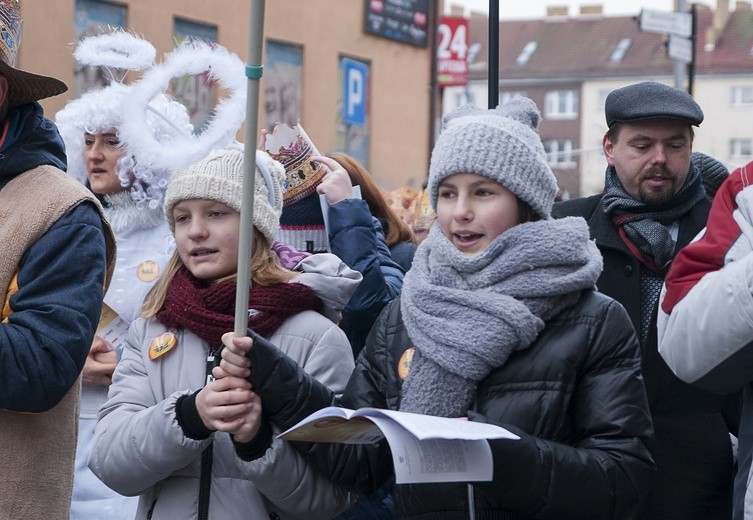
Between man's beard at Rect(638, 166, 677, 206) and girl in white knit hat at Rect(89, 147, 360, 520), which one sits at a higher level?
man's beard at Rect(638, 166, 677, 206)

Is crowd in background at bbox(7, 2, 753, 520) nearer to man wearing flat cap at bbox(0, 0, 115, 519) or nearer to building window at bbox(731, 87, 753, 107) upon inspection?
man wearing flat cap at bbox(0, 0, 115, 519)

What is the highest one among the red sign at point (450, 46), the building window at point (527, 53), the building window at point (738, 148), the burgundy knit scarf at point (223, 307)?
the building window at point (527, 53)

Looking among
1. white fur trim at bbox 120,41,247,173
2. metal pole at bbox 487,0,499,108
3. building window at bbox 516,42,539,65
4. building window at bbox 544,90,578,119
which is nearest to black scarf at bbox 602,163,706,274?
metal pole at bbox 487,0,499,108

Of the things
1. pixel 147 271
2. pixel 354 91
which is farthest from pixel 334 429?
pixel 354 91

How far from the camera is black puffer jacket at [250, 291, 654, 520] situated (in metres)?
3.01

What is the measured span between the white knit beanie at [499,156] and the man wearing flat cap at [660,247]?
2.86 ft

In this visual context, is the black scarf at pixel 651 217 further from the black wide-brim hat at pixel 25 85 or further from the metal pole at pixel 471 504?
the black wide-brim hat at pixel 25 85

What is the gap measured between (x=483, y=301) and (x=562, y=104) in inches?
2977

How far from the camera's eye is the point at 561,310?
329 centimetres

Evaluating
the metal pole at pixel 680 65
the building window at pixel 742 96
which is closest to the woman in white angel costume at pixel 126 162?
the metal pole at pixel 680 65

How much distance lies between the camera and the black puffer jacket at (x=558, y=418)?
3008 millimetres

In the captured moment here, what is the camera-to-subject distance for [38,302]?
131 inches

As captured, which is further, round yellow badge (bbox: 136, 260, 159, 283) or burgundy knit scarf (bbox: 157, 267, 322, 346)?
round yellow badge (bbox: 136, 260, 159, 283)

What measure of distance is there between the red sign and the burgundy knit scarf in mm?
22784
